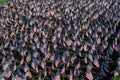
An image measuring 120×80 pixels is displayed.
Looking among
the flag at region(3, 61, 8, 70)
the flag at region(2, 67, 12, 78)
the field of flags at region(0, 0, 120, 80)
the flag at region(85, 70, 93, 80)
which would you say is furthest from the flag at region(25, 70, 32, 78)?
the flag at region(85, 70, 93, 80)

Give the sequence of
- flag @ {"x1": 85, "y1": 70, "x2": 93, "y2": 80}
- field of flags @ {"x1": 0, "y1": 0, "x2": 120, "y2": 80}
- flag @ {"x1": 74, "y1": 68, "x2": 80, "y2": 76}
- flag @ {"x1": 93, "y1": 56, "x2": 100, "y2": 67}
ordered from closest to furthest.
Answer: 1. flag @ {"x1": 85, "y1": 70, "x2": 93, "y2": 80}
2. flag @ {"x1": 74, "y1": 68, "x2": 80, "y2": 76}
3. field of flags @ {"x1": 0, "y1": 0, "x2": 120, "y2": 80}
4. flag @ {"x1": 93, "y1": 56, "x2": 100, "y2": 67}

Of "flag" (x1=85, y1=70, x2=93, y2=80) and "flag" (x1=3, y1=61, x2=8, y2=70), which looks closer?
"flag" (x1=85, y1=70, x2=93, y2=80)

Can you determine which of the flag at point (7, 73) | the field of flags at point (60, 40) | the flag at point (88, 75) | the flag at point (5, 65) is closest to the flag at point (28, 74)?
the field of flags at point (60, 40)

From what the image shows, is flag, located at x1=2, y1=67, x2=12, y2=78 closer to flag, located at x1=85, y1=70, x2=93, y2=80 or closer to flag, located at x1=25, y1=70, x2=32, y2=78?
flag, located at x1=25, y1=70, x2=32, y2=78

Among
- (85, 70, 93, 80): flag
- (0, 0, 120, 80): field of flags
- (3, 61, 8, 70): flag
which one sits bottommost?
(85, 70, 93, 80): flag

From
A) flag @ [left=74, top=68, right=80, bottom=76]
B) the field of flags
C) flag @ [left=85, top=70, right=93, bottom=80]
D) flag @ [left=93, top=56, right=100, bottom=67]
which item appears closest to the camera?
flag @ [left=85, top=70, right=93, bottom=80]

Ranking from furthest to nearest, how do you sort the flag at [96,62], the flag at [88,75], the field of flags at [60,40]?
the flag at [96,62] < the field of flags at [60,40] < the flag at [88,75]

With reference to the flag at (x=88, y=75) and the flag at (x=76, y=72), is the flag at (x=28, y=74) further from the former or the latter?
the flag at (x=88, y=75)

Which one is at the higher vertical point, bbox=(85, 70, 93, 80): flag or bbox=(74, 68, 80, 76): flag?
bbox=(74, 68, 80, 76): flag

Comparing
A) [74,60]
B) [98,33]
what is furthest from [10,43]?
[98,33]
